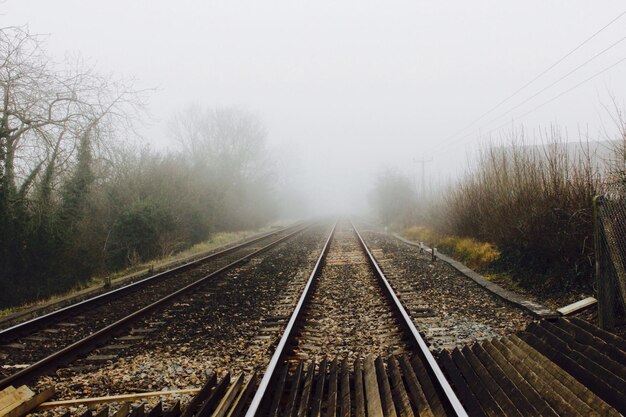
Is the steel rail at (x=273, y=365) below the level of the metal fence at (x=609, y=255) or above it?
below

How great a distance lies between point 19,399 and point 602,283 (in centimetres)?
654

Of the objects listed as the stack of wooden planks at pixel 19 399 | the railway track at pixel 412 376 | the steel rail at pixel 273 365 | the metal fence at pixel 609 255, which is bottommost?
the railway track at pixel 412 376

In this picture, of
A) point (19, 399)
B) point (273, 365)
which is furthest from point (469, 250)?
point (19, 399)

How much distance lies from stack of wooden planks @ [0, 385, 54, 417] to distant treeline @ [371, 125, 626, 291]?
7544mm

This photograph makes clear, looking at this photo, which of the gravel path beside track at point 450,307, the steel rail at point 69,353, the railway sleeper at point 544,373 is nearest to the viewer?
the railway sleeper at point 544,373

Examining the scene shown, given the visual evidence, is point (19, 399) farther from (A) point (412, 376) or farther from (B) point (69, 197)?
(B) point (69, 197)

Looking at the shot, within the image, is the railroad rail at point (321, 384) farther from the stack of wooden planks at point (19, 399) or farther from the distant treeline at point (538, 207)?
the distant treeline at point (538, 207)

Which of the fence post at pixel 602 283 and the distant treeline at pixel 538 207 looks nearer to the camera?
the fence post at pixel 602 283

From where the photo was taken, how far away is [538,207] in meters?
8.73

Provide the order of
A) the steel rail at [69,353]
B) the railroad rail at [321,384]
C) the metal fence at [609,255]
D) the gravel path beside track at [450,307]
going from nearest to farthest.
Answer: the railroad rail at [321,384] → the steel rail at [69,353] → the metal fence at [609,255] → the gravel path beside track at [450,307]

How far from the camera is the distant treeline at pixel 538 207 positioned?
710cm

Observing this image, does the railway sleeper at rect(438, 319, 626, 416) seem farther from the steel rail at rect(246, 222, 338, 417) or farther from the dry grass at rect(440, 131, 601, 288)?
the dry grass at rect(440, 131, 601, 288)

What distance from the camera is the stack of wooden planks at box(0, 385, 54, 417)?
3.48 metres

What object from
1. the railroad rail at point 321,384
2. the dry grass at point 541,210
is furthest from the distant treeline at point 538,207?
the railroad rail at point 321,384
